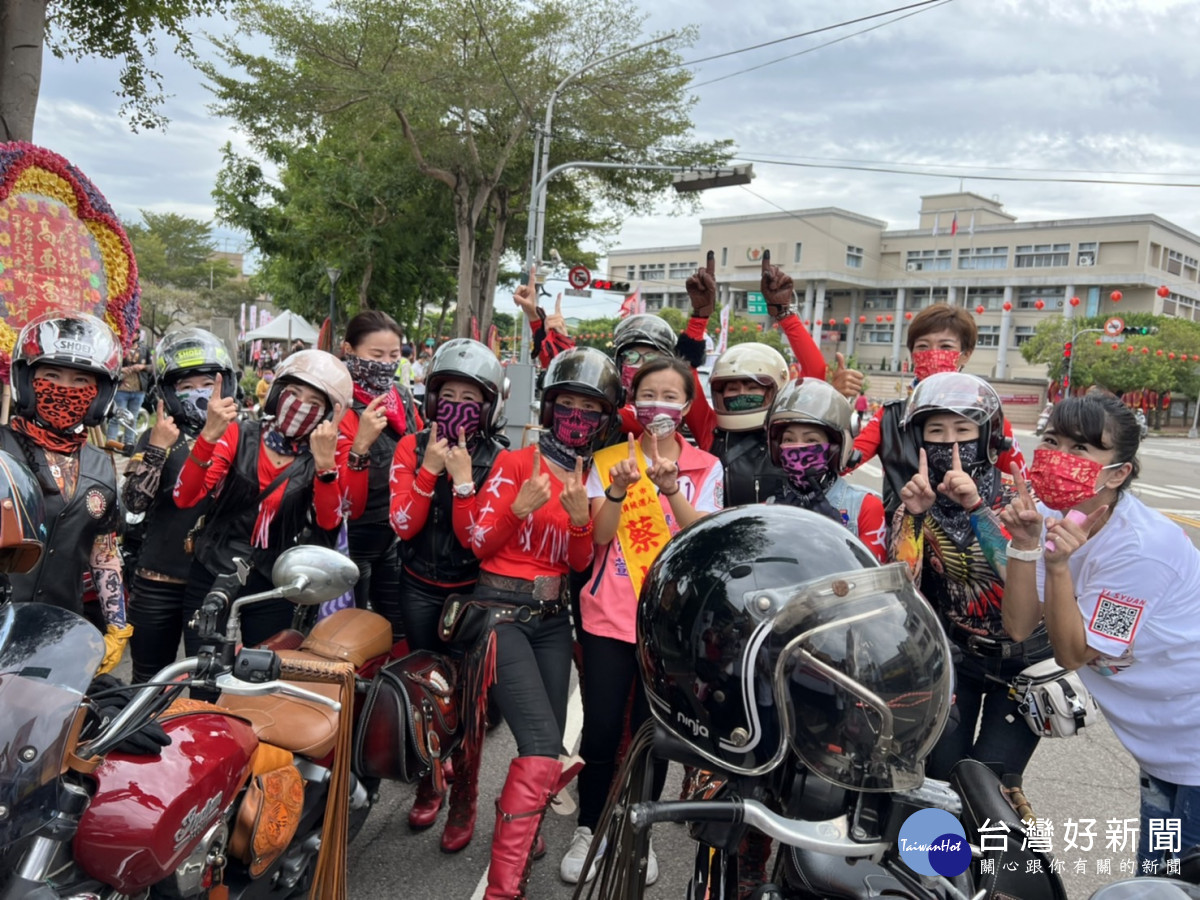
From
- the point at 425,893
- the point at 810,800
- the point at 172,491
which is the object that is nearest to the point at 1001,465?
the point at 810,800

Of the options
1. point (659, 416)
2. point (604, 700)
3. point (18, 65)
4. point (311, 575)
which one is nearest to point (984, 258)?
point (18, 65)

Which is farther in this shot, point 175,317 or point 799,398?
point 175,317

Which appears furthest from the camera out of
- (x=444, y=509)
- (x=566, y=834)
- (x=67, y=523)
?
(x=566, y=834)

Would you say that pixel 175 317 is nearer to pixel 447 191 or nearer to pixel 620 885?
pixel 447 191

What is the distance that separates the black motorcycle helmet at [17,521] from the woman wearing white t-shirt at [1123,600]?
2.43 meters

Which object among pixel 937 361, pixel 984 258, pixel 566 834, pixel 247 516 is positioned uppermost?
pixel 984 258

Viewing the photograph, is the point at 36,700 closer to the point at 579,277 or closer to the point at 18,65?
the point at 18,65

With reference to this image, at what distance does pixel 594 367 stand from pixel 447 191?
76.4ft

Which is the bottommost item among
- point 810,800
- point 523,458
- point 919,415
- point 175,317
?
point 810,800

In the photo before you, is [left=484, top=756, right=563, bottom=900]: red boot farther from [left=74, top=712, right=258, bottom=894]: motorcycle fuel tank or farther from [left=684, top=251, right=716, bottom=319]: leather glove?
[left=684, top=251, right=716, bottom=319]: leather glove

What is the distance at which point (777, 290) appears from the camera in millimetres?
4422

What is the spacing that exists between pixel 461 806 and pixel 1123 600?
253 centimetres

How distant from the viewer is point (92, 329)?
9.97 ft

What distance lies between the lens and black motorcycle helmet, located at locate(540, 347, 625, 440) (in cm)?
323
